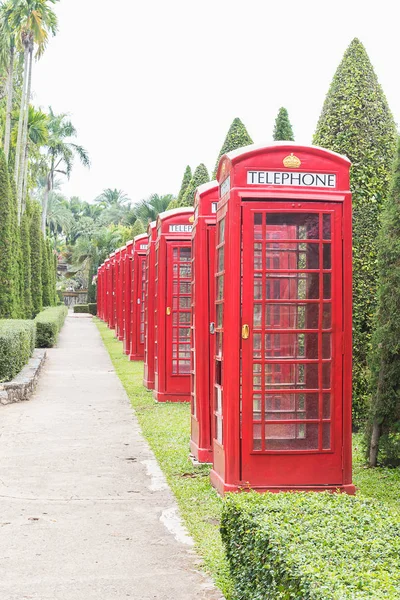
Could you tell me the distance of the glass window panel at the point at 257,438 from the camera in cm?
703

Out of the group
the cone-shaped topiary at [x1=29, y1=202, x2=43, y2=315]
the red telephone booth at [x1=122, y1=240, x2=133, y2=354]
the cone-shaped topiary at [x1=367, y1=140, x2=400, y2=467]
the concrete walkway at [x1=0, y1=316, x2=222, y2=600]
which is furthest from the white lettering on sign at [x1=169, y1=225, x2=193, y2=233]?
the cone-shaped topiary at [x1=29, y1=202, x2=43, y2=315]

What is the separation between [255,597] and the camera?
14.0 feet

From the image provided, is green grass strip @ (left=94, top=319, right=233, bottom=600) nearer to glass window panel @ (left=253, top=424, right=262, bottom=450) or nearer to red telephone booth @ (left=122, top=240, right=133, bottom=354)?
glass window panel @ (left=253, top=424, right=262, bottom=450)

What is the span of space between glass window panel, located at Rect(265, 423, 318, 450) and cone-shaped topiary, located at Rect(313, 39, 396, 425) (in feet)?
11.1

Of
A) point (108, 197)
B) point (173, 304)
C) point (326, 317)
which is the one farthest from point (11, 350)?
point (108, 197)

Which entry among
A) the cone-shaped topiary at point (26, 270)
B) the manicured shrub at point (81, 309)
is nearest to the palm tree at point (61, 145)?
the manicured shrub at point (81, 309)

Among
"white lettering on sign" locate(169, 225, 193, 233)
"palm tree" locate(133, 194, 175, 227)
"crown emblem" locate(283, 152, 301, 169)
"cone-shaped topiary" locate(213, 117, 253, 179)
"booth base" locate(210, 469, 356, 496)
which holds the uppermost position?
"palm tree" locate(133, 194, 175, 227)

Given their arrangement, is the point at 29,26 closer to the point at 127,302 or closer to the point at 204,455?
the point at 127,302

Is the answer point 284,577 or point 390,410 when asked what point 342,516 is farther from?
point 390,410

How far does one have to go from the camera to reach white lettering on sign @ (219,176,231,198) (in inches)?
283

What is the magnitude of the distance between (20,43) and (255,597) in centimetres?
3844

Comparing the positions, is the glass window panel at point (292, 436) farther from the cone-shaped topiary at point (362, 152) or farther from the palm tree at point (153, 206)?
the palm tree at point (153, 206)

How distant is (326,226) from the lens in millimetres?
7074

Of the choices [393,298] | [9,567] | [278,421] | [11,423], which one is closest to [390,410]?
[393,298]
